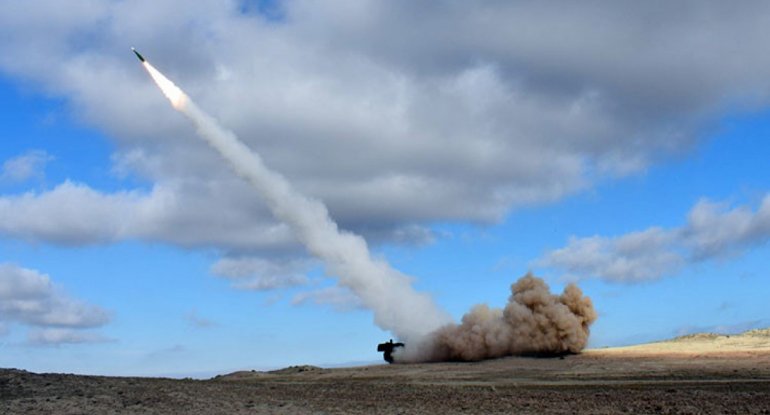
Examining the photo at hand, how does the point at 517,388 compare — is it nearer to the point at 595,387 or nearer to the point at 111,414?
the point at 595,387

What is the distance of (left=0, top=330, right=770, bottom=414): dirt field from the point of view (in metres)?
20.2

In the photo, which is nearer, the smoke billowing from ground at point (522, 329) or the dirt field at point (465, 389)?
the dirt field at point (465, 389)

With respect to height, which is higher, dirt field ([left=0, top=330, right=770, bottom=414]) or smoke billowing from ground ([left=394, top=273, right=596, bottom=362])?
smoke billowing from ground ([left=394, top=273, right=596, bottom=362])

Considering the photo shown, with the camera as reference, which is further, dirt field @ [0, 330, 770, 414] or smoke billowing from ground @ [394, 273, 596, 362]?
smoke billowing from ground @ [394, 273, 596, 362]

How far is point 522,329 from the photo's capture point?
38812 mm

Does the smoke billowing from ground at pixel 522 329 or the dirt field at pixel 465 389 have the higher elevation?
the smoke billowing from ground at pixel 522 329

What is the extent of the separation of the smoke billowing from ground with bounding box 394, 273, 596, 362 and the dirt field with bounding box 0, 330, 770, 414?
8.04 feet

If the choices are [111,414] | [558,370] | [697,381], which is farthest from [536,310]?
[111,414]

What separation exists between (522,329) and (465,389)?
1389 centimetres

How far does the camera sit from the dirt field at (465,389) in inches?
797

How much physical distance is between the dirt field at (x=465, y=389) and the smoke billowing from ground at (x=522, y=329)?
245 centimetres

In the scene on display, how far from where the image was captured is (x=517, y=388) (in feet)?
84.5

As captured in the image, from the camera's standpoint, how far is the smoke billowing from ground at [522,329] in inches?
1511

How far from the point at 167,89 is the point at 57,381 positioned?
1421 centimetres
